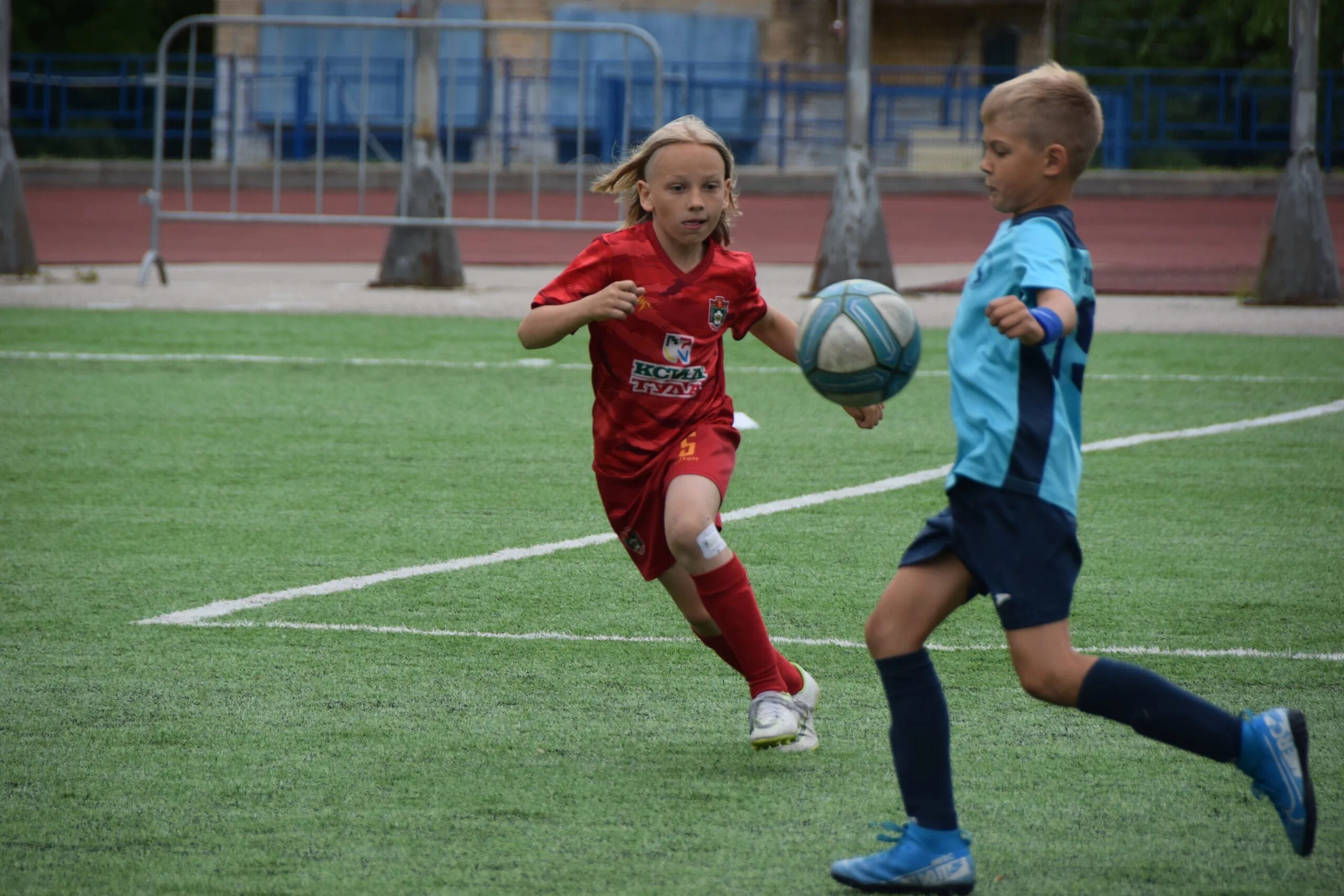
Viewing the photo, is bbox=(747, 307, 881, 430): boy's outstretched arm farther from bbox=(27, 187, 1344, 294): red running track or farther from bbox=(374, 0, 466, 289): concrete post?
bbox=(27, 187, 1344, 294): red running track

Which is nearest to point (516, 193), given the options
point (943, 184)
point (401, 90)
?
point (401, 90)

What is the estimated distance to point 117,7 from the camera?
38.2 meters

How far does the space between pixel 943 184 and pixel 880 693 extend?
26197 mm

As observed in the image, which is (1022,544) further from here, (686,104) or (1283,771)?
(686,104)

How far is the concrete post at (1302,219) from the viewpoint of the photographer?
13.8 metres

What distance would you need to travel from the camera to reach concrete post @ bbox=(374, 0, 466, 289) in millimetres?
14906

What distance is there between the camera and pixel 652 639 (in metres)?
4.95

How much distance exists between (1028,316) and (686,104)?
87.0 feet

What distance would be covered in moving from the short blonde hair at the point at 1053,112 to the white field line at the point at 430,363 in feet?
24.3

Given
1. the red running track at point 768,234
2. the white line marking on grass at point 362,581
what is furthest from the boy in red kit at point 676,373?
the red running track at point 768,234

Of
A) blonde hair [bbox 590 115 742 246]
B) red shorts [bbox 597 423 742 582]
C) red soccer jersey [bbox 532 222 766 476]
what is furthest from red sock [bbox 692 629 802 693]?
blonde hair [bbox 590 115 742 246]

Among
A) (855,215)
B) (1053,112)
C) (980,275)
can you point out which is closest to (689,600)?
(980,275)

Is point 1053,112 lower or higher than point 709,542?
higher

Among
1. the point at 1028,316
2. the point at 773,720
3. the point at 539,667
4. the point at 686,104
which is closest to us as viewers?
the point at 1028,316
